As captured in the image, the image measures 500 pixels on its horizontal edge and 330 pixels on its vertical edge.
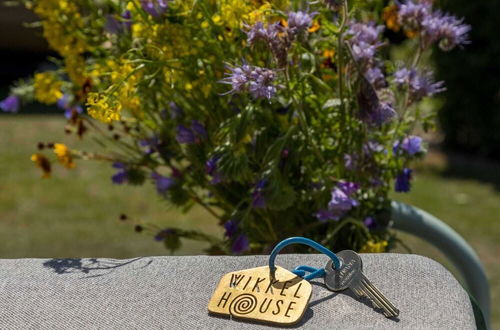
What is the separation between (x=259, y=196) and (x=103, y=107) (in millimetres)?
388

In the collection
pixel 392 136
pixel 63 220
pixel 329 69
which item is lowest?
pixel 63 220

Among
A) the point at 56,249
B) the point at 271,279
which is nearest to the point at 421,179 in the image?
the point at 56,249

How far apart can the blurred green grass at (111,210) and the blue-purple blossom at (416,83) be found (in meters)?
2.20

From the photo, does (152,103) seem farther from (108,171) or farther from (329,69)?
(108,171)

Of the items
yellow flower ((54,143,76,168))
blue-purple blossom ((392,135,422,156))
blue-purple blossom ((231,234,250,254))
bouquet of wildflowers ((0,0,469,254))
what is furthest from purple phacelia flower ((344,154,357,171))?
yellow flower ((54,143,76,168))

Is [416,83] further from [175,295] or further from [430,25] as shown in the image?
[175,295]

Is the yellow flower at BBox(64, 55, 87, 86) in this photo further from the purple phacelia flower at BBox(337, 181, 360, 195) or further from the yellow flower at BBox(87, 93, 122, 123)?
the purple phacelia flower at BBox(337, 181, 360, 195)

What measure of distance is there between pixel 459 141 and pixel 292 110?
16.5ft

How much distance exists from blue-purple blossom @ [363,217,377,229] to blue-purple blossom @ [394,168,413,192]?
3.2 inches

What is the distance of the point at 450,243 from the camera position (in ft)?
5.27

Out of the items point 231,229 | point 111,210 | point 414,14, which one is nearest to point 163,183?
point 231,229

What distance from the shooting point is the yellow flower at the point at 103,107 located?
3.98 ft

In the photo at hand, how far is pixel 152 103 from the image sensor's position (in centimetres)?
167

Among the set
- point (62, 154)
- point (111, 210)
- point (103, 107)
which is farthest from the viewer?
point (111, 210)
